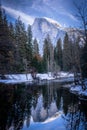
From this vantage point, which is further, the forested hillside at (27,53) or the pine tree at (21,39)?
the pine tree at (21,39)

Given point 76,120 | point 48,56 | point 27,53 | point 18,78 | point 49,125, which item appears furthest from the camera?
point 48,56

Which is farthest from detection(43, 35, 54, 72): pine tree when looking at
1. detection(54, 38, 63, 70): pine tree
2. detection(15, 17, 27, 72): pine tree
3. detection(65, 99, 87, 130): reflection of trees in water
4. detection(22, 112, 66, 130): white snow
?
detection(22, 112, 66, 130): white snow

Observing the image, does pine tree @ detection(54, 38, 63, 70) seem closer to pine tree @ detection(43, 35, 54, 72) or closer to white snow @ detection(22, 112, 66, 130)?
pine tree @ detection(43, 35, 54, 72)

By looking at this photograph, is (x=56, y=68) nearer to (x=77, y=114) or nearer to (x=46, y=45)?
(x=46, y=45)

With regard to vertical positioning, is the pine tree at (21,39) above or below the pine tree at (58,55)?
above

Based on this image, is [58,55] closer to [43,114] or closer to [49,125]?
[43,114]

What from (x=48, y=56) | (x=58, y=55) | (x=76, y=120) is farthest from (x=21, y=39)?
(x=76, y=120)

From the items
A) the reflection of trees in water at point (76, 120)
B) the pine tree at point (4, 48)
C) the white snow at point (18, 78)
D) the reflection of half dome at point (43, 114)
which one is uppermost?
the pine tree at point (4, 48)

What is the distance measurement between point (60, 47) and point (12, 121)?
76.9 metres

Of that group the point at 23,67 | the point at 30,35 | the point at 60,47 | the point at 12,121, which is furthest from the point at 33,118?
the point at 60,47

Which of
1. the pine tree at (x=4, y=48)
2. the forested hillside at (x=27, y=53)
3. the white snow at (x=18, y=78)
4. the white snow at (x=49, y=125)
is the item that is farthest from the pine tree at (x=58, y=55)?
the white snow at (x=49, y=125)

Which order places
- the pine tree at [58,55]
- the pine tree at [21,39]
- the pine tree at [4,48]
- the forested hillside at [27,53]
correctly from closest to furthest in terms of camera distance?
the pine tree at [4,48] → the forested hillside at [27,53] → the pine tree at [21,39] → the pine tree at [58,55]

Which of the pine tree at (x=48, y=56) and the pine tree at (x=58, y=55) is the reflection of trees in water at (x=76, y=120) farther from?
the pine tree at (x=58, y=55)

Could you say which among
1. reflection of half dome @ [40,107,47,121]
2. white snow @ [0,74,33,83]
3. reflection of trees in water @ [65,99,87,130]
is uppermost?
reflection of trees in water @ [65,99,87,130]
